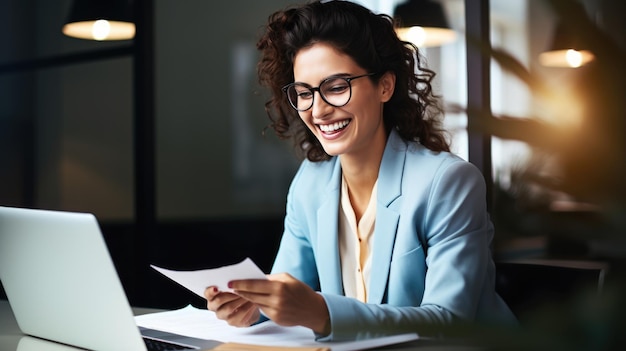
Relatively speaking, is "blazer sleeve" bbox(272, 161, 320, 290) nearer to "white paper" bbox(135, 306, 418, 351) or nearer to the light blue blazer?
the light blue blazer

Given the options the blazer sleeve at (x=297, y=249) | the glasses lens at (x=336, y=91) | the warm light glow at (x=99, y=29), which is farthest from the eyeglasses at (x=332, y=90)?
the warm light glow at (x=99, y=29)

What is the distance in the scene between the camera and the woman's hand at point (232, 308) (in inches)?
52.6

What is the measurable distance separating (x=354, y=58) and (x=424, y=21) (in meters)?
1.80

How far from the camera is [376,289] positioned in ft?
5.33

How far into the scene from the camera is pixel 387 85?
5.92ft

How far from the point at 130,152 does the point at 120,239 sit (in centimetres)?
79

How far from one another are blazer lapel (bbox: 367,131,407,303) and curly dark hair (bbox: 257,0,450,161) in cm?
19

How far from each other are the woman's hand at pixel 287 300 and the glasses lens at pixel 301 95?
61 cm

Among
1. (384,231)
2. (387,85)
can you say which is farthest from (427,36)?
(384,231)

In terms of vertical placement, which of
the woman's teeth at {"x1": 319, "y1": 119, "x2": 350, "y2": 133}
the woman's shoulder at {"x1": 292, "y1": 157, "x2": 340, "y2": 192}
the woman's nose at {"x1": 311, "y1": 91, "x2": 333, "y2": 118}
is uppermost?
the woman's nose at {"x1": 311, "y1": 91, "x2": 333, "y2": 118}

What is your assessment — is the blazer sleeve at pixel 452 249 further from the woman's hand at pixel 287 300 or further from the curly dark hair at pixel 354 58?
the curly dark hair at pixel 354 58

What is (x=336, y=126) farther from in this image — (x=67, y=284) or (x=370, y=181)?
(x=67, y=284)

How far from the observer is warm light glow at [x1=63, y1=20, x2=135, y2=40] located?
12.2ft

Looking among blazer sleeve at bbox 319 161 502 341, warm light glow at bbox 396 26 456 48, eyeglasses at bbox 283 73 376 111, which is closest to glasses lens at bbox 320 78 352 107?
eyeglasses at bbox 283 73 376 111
